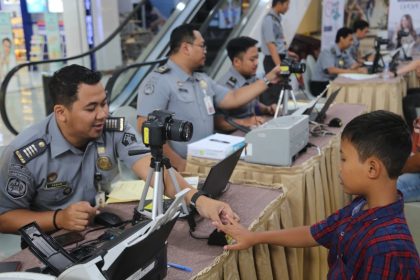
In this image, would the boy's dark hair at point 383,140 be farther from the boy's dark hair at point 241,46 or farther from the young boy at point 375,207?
the boy's dark hair at point 241,46

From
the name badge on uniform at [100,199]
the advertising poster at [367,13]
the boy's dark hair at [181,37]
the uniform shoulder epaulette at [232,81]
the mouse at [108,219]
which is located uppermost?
the advertising poster at [367,13]

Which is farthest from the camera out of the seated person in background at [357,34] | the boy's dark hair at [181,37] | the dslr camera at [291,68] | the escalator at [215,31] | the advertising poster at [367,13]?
the advertising poster at [367,13]

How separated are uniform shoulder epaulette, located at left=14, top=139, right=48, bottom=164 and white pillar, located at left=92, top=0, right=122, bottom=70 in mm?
4686

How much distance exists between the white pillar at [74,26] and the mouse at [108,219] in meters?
4.46

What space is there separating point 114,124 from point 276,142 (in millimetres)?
769

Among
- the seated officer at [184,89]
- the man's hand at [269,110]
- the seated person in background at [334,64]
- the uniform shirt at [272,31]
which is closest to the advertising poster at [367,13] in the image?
the seated person in background at [334,64]

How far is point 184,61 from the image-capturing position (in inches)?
117

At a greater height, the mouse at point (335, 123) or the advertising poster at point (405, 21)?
the advertising poster at point (405, 21)

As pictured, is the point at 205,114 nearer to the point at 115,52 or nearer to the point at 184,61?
the point at 184,61

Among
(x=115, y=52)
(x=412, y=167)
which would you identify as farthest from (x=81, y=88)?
(x=115, y=52)

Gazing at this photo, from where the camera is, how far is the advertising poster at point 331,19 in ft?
24.6

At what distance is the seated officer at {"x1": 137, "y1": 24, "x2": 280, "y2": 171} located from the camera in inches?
112

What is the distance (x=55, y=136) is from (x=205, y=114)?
52.9 inches

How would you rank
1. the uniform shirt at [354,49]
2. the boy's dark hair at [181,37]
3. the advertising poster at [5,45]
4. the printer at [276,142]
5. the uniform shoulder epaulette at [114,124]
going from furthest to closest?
the uniform shirt at [354,49] < the advertising poster at [5,45] < the boy's dark hair at [181,37] < the printer at [276,142] < the uniform shoulder epaulette at [114,124]
